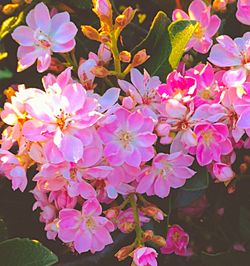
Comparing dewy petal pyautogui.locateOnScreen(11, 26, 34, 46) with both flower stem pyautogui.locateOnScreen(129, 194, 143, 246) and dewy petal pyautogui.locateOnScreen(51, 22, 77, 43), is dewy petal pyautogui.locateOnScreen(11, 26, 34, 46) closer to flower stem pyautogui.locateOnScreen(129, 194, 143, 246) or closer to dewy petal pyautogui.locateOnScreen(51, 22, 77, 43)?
dewy petal pyautogui.locateOnScreen(51, 22, 77, 43)

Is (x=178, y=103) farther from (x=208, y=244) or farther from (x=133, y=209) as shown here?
(x=208, y=244)

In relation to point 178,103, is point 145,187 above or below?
below

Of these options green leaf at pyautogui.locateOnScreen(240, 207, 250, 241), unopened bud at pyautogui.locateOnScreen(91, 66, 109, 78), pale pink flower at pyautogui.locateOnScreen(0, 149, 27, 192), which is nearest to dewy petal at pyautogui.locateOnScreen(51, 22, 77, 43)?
unopened bud at pyautogui.locateOnScreen(91, 66, 109, 78)

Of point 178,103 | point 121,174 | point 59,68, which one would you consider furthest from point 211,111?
point 59,68

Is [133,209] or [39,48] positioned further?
[39,48]

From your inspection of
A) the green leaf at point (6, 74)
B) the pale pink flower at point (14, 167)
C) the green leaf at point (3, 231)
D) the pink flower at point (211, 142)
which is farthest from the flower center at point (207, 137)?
the green leaf at point (6, 74)

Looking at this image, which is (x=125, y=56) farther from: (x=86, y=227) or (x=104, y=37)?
(x=86, y=227)

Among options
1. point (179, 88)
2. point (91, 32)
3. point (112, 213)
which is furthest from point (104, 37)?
point (112, 213)
